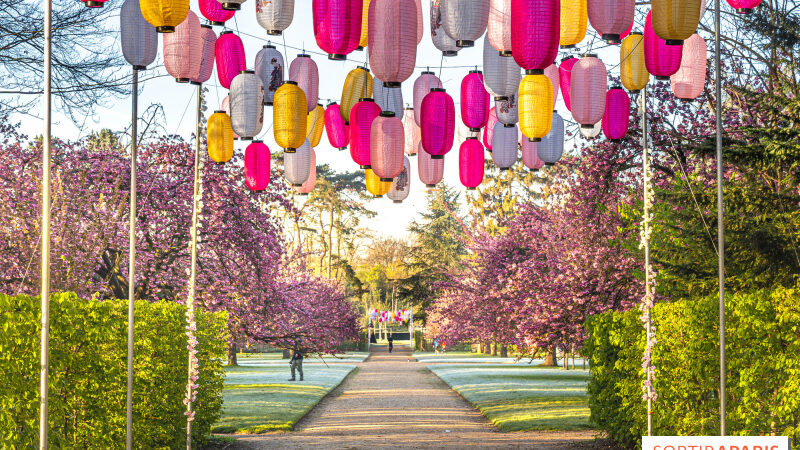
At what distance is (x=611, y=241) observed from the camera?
17.7m

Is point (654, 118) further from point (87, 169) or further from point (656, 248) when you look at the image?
point (87, 169)

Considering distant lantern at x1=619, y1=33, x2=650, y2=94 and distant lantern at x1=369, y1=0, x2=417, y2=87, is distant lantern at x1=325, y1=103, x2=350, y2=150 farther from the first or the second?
distant lantern at x1=619, y1=33, x2=650, y2=94

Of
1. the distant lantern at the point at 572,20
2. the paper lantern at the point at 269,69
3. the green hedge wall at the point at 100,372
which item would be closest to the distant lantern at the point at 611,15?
the distant lantern at the point at 572,20

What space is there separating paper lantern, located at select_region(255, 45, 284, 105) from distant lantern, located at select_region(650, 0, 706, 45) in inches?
178

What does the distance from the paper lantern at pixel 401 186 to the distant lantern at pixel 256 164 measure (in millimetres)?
1629

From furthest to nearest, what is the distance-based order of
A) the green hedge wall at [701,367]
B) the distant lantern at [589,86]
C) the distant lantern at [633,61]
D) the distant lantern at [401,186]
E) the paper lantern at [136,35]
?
1. the distant lantern at [401,186]
2. the distant lantern at [633,61]
3. the distant lantern at [589,86]
4. the paper lantern at [136,35]
5. the green hedge wall at [701,367]

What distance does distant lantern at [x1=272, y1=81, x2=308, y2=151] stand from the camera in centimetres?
931

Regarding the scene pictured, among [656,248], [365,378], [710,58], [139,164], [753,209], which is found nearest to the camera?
[753,209]

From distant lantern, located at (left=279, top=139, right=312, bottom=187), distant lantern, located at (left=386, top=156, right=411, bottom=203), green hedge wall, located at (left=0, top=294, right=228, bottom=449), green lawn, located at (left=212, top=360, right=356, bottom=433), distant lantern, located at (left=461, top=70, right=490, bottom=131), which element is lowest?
green lawn, located at (left=212, top=360, right=356, bottom=433)

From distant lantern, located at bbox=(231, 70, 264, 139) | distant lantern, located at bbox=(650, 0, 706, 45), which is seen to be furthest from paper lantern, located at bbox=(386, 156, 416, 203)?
distant lantern, located at bbox=(650, 0, 706, 45)

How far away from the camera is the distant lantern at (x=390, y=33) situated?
805cm

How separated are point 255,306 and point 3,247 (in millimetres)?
5958

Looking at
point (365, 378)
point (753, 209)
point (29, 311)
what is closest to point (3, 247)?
point (29, 311)

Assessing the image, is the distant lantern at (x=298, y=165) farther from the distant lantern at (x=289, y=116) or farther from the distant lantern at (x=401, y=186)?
the distant lantern at (x=289, y=116)
